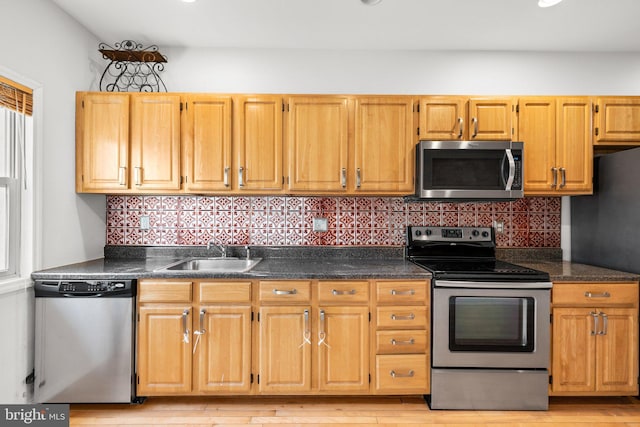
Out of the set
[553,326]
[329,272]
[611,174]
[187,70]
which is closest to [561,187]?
[611,174]

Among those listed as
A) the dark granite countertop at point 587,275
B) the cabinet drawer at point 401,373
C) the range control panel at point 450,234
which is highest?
the range control panel at point 450,234

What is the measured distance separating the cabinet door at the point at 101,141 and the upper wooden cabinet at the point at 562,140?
290 centimetres

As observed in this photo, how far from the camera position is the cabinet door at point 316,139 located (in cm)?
247

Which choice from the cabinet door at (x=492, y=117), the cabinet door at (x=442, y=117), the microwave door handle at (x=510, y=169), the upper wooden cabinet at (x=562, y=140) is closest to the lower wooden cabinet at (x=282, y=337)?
the microwave door handle at (x=510, y=169)

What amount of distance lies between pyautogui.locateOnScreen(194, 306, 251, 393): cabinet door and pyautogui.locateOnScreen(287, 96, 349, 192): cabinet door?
98 centimetres

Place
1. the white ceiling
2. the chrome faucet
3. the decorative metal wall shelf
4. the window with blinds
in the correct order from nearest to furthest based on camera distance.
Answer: the window with blinds → the white ceiling → the decorative metal wall shelf → the chrome faucet

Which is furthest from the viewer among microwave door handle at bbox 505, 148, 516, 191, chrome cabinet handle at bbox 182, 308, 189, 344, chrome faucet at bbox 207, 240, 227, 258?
chrome faucet at bbox 207, 240, 227, 258

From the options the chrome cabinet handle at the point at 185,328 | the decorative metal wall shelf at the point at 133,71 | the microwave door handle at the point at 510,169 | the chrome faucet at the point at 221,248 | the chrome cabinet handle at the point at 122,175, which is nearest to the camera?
the chrome cabinet handle at the point at 185,328

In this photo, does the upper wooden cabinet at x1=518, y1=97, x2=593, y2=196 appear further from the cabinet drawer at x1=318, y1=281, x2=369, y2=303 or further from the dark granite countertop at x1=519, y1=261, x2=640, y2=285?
the cabinet drawer at x1=318, y1=281, x2=369, y2=303

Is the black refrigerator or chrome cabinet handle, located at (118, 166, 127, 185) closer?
the black refrigerator

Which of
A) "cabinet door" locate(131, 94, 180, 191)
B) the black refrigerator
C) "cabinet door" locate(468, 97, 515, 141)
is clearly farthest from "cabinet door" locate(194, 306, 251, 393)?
the black refrigerator

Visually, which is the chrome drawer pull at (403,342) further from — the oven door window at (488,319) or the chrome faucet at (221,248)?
the chrome faucet at (221,248)

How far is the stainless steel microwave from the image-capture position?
93.5 inches

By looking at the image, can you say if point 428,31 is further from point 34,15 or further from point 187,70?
point 34,15
